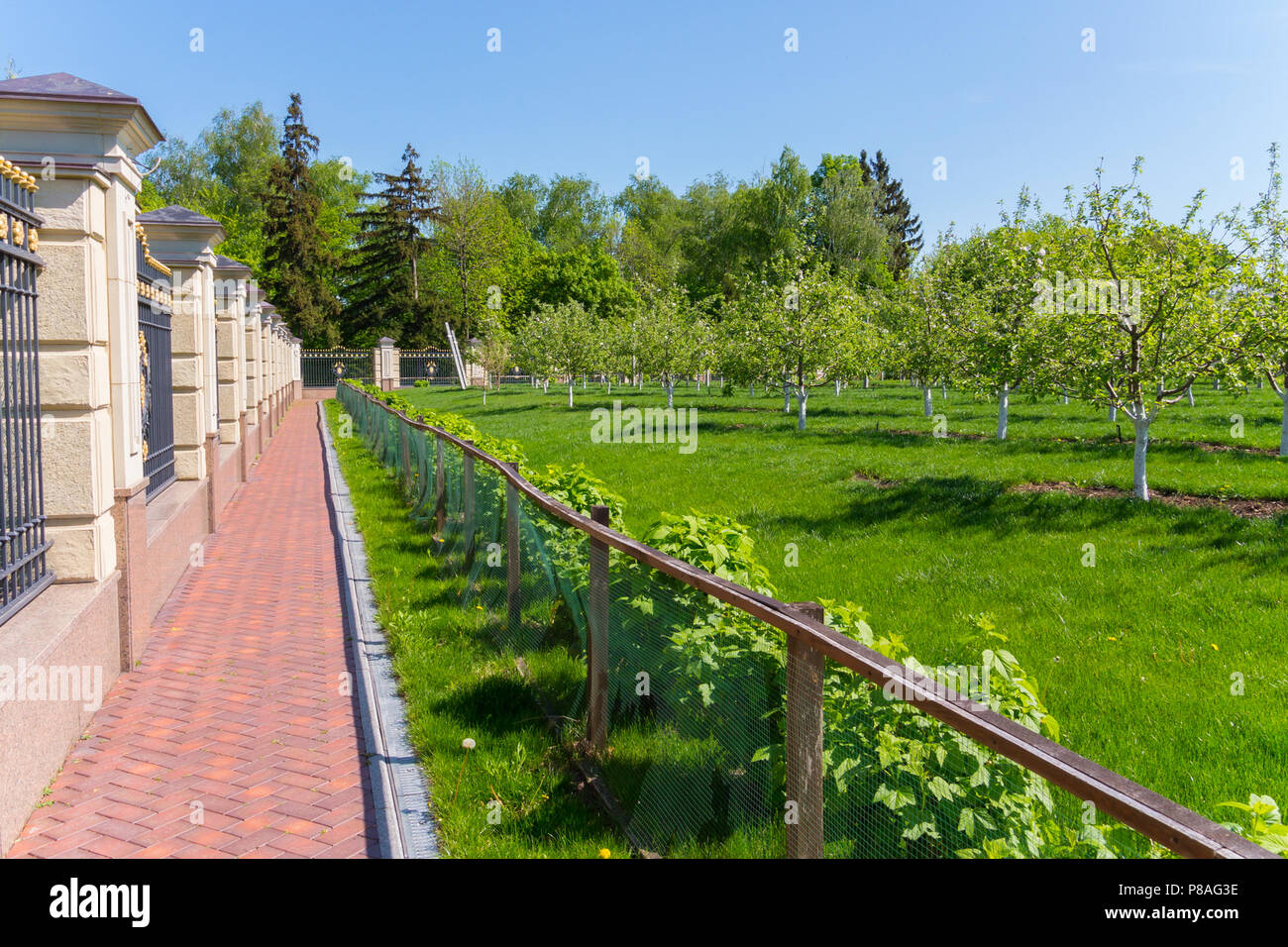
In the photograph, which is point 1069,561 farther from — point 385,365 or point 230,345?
point 385,365

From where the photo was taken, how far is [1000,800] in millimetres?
2838

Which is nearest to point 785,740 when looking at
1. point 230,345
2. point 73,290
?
point 73,290

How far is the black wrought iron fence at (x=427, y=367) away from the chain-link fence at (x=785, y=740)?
194ft

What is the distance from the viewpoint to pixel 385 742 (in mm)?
4992

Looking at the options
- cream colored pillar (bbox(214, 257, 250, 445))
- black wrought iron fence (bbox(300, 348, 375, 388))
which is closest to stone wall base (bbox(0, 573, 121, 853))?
cream colored pillar (bbox(214, 257, 250, 445))

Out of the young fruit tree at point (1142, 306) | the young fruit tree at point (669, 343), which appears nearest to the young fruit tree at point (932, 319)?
the young fruit tree at point (669, 343)

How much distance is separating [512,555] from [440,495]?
4.10 metres

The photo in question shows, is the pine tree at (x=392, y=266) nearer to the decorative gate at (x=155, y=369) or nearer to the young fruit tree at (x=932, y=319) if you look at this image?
the young fruit tree at (x=932, y=319)

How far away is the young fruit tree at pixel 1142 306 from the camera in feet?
40.1

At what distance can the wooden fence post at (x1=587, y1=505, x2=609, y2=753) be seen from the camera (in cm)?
476
